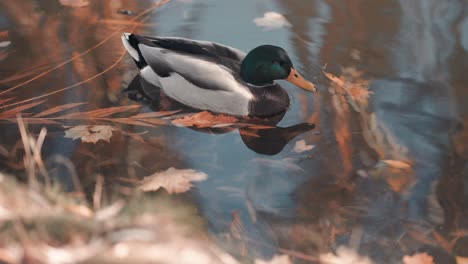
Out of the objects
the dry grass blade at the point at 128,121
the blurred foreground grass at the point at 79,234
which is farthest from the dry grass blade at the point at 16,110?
the blurred foreground grass at the point at 79,234

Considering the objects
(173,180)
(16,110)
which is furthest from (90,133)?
(173,180)

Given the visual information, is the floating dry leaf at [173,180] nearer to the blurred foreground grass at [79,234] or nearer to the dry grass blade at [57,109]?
the dry grass blade at [57,109]

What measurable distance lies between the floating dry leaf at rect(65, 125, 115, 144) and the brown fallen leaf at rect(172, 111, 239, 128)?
1.29ft

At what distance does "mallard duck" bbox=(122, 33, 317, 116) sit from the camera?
148 inches

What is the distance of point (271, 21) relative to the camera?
193 inches

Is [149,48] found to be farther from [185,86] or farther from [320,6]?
[320,6]

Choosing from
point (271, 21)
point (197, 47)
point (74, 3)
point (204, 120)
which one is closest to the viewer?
point (204, 120)

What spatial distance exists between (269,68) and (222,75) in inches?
11.4

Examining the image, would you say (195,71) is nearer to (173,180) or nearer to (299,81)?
(299,81)

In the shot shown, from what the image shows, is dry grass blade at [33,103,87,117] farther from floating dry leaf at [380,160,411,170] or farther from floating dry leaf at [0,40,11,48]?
floating dry leaf at [380,160,411,170]

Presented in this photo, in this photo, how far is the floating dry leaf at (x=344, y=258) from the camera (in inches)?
108

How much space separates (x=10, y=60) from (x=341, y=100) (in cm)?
216

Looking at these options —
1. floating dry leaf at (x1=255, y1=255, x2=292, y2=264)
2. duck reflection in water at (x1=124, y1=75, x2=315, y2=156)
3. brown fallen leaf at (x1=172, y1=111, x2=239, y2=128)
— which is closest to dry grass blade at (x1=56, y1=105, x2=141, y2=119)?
duck reflection in water at (x1=124, y1=75, x2=315, y2=156)

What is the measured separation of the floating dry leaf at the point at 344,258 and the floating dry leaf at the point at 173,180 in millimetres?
791
